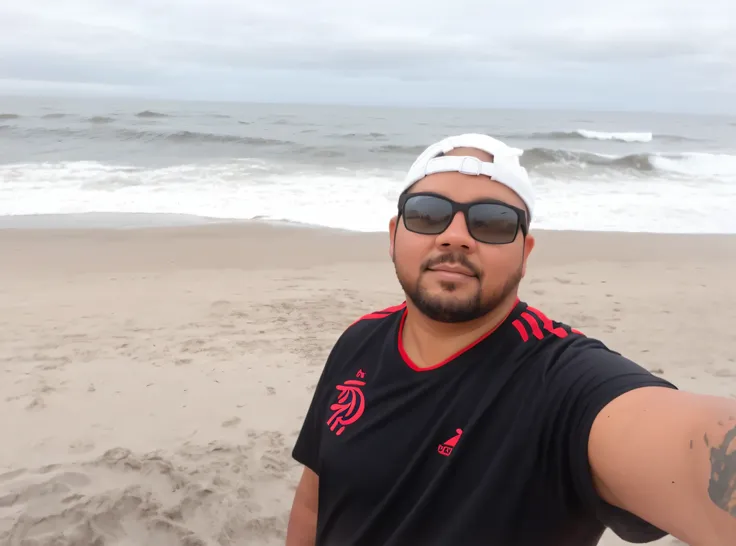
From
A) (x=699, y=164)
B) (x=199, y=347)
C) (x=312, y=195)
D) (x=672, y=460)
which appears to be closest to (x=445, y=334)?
(x=672, y=460)

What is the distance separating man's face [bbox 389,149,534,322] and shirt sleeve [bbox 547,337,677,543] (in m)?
0.25

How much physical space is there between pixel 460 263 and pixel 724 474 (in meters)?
0.72

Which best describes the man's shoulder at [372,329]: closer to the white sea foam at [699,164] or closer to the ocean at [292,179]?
the ocean at [292,179]

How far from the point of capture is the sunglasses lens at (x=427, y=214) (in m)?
1.53

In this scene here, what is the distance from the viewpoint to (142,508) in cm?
287

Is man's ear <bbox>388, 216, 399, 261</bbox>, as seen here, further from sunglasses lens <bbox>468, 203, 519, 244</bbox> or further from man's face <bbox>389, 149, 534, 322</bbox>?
sunglasses lens <bbox>468, 203, 519, 244</bbox>

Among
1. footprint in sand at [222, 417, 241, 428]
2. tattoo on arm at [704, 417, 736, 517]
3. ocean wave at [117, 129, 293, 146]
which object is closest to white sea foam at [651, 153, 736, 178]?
ocean wave at [117, 129, 293, 146]

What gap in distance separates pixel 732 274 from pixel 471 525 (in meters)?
7.56

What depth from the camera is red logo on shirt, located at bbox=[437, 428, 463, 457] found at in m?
1.31

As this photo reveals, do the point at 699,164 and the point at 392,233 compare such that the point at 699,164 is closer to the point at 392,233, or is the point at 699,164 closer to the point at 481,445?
the point at 392,233

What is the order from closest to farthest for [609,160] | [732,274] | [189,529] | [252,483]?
[189,529] → [252,483] → [732,274] → [609,160]

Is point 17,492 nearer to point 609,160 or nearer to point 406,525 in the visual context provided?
point 406,525

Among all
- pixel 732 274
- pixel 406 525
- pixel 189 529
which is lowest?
pixel 189 529

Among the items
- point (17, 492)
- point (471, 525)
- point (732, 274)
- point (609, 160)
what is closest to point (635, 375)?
point (471, 525)
